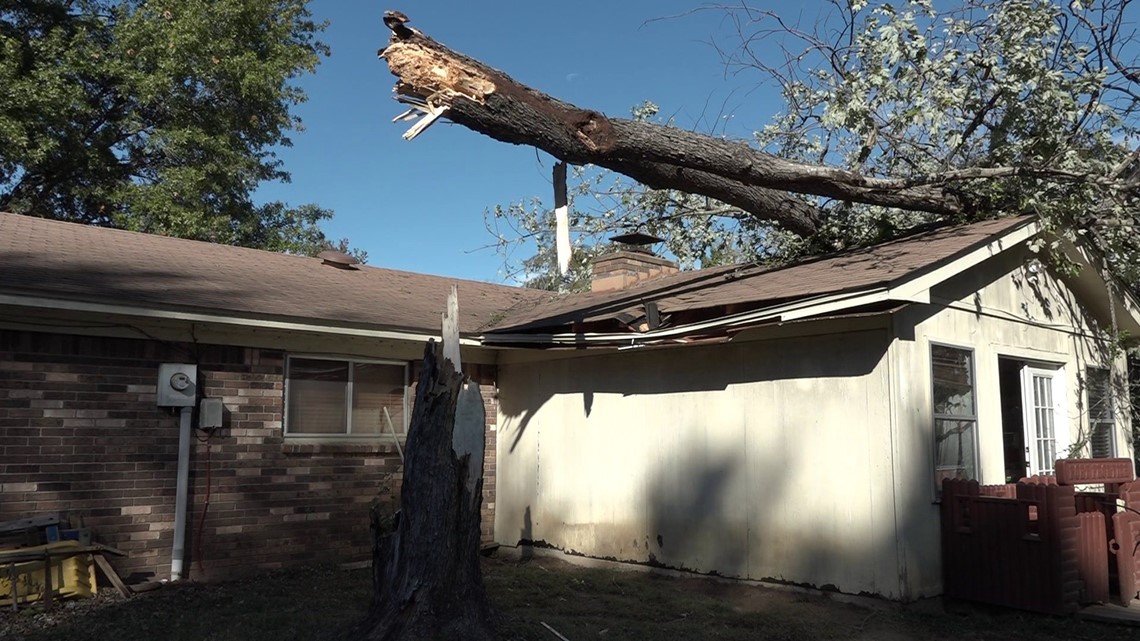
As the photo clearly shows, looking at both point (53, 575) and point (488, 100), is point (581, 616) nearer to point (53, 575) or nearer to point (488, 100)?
point (488, 100)

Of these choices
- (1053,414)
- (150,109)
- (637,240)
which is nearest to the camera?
(1053,414)

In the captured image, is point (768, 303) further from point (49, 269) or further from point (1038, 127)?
point (49, 269)

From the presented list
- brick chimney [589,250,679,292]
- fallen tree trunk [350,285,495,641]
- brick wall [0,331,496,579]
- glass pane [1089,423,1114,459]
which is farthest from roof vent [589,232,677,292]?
fallen tree trunk [350,285,495,641]

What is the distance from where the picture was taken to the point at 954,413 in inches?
321

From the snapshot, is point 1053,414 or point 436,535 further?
point 1053,414

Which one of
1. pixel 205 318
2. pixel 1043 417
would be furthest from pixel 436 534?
pixel 1043 417

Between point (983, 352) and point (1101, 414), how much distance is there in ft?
9.31

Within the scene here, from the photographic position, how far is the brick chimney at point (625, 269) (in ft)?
41.9

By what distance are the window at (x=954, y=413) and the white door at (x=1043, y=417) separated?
4.31 feet

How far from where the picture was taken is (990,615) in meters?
7.49

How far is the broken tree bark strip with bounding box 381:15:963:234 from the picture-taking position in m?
6.12

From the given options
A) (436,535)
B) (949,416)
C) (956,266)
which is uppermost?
(956,266)

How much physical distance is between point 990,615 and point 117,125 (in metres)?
20.5

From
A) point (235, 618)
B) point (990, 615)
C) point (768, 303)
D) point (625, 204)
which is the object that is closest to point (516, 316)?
point (625, 204)
